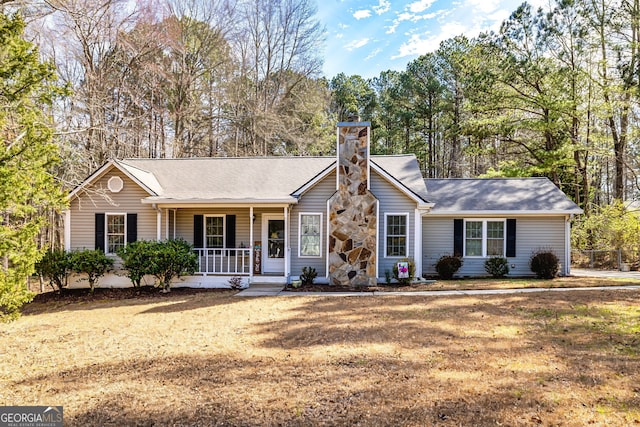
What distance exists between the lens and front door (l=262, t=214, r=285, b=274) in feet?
44.9

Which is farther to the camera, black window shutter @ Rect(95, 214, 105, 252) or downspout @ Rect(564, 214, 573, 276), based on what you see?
downspout @ Rect(564, 214, 573, 276)

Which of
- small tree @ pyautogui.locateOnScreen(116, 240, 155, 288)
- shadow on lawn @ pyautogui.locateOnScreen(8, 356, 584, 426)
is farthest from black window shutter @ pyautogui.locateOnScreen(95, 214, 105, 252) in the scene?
shadow on lawn @ pyautogui.locateOnScreen(8, 356, 584, 426)

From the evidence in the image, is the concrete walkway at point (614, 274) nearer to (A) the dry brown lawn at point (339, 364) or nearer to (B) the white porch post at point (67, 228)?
(A) the dry brown lawn at point (339, 364)

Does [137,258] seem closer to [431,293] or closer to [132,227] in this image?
[132,227]

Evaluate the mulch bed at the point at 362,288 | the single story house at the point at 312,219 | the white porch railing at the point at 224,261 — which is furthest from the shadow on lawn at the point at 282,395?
the white porch railing at the point at 224,261

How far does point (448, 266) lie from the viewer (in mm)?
13953

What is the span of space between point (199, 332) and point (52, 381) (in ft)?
8.47

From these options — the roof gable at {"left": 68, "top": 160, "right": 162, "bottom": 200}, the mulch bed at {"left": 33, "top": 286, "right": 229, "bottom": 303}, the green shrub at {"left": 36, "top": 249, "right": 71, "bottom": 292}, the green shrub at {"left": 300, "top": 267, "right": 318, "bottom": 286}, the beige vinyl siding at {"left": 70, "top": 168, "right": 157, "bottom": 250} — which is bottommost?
the mulch bed at {"left": 33, "top": 286, "right": 229, "bottom": 303}

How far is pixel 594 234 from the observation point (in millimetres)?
19766

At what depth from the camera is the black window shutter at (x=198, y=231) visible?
45.1ft

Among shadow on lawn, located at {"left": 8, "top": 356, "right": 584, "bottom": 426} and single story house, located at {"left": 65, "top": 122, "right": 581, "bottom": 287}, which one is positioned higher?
single story house, located at {"left": 65, "top": 122, "right": 581, "bottom": 287}

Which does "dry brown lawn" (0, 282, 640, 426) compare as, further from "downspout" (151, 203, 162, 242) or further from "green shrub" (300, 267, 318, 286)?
"downspout" (151, 203, 162, 242)

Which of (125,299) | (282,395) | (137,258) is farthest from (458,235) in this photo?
(125,299)

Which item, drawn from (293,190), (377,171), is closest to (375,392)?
(377,171)
